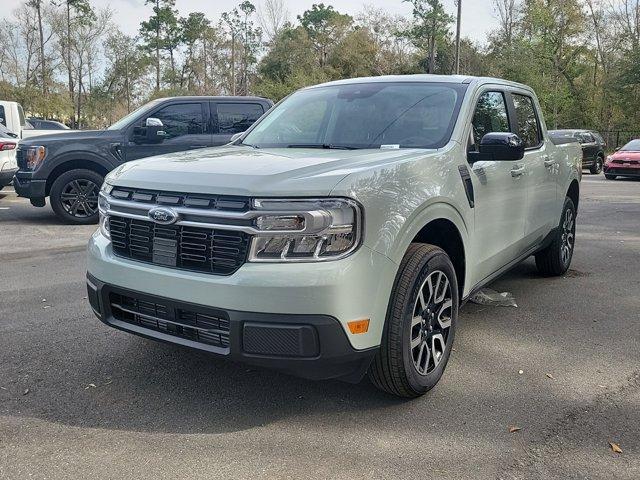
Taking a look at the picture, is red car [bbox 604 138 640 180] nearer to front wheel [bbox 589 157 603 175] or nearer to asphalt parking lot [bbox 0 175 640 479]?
front wheel [bbox 589 157 603 175]

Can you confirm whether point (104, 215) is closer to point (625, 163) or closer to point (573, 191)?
point (573, 191)

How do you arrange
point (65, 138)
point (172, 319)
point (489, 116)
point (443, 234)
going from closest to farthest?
1. point (172, 319)
2. point (443, 234)
3. point (489, 116)
4. point (65, 138)

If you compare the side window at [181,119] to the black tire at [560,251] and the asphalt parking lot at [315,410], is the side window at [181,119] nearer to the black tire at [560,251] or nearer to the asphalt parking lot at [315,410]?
the asphalt parking lot at [315,410]

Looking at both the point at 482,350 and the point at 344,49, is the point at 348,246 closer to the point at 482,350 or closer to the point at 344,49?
the point at 482,350

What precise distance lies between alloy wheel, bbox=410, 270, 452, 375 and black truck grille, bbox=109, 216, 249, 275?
972 mm

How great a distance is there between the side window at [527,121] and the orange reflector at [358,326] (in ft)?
8.74

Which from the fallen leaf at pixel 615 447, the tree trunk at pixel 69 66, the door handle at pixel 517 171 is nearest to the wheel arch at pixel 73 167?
the door handle at pixel 517 171

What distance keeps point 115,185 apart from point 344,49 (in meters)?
51.0

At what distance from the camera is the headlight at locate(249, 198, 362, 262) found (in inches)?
104

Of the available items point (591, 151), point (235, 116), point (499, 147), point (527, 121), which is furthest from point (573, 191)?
point (591, 151)

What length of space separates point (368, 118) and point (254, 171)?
56.3 inches

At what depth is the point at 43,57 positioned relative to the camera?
4925 cm

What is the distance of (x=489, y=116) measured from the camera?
4277 millimetres

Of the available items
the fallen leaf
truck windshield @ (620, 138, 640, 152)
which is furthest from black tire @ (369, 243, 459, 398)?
truck windshield @ (620, 138, 640, 152)
